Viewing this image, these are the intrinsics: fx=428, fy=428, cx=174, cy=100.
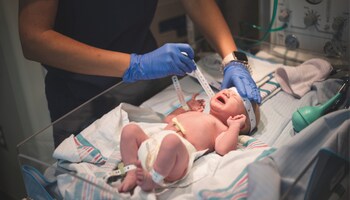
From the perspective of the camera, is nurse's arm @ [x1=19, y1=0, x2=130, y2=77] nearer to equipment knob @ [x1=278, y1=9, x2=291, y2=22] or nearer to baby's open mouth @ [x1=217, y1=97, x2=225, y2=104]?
baby's open mouth @ [x1=217, y1=97, x2=225, y2=104]

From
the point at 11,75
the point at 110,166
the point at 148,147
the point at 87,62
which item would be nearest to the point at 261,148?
the point at 148,147

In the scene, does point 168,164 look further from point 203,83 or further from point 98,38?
point 98,38

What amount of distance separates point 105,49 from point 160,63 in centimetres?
33

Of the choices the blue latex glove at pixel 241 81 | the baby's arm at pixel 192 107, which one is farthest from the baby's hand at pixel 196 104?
the blue latex glove at pixel 241 81

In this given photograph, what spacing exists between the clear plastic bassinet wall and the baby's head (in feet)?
0.90

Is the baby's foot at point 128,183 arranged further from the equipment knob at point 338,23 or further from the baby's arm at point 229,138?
the equipment knob at point 338,23

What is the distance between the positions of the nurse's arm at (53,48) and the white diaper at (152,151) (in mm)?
289

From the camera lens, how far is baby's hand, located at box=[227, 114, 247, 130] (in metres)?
1.35

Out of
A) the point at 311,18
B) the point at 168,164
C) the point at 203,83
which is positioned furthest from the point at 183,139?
the point at 311,18

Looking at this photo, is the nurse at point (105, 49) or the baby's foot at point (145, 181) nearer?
the baby's foot at point (145, 181)

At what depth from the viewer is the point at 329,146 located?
3.25 ft

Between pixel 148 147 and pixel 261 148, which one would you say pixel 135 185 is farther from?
pixel 261 148

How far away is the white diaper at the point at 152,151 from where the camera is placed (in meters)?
1.16

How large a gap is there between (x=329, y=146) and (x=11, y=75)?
4.75 ft
